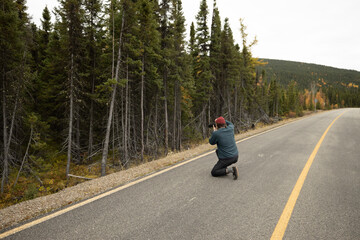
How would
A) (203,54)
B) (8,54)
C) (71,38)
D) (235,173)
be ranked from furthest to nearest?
1. (203,54)
2. (71,38)
3. (8,54)
4. (235,173)

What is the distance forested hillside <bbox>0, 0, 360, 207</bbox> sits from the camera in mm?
11602

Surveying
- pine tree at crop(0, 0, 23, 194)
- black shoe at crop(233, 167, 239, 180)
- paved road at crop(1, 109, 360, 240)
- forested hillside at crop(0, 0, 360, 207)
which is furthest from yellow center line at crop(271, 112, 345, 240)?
pine tree at crop(0, 0, 23, 194)

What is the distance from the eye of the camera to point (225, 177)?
499 centimetres

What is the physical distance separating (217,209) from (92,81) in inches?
605

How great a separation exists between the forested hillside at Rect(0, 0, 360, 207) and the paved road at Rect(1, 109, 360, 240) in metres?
7.02

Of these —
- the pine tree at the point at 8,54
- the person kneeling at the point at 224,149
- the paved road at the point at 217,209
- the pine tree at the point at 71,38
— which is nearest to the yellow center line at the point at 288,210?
the paved road at the point at 217,209

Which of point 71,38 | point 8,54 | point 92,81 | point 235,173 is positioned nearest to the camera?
point 235,173

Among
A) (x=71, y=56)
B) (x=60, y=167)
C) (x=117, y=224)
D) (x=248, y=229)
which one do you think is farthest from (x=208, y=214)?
(x=60, y=167)

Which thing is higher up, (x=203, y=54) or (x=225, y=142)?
(x=203, y=54)

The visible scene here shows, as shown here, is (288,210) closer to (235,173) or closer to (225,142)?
(235,173)

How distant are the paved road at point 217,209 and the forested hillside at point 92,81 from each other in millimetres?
7020

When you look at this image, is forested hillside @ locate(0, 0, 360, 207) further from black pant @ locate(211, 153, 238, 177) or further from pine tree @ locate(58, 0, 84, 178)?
black pant @ locate(211, 153, 238, 177)

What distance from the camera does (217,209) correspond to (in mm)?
3379

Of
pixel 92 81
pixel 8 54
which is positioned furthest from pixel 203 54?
pixel 8 54
